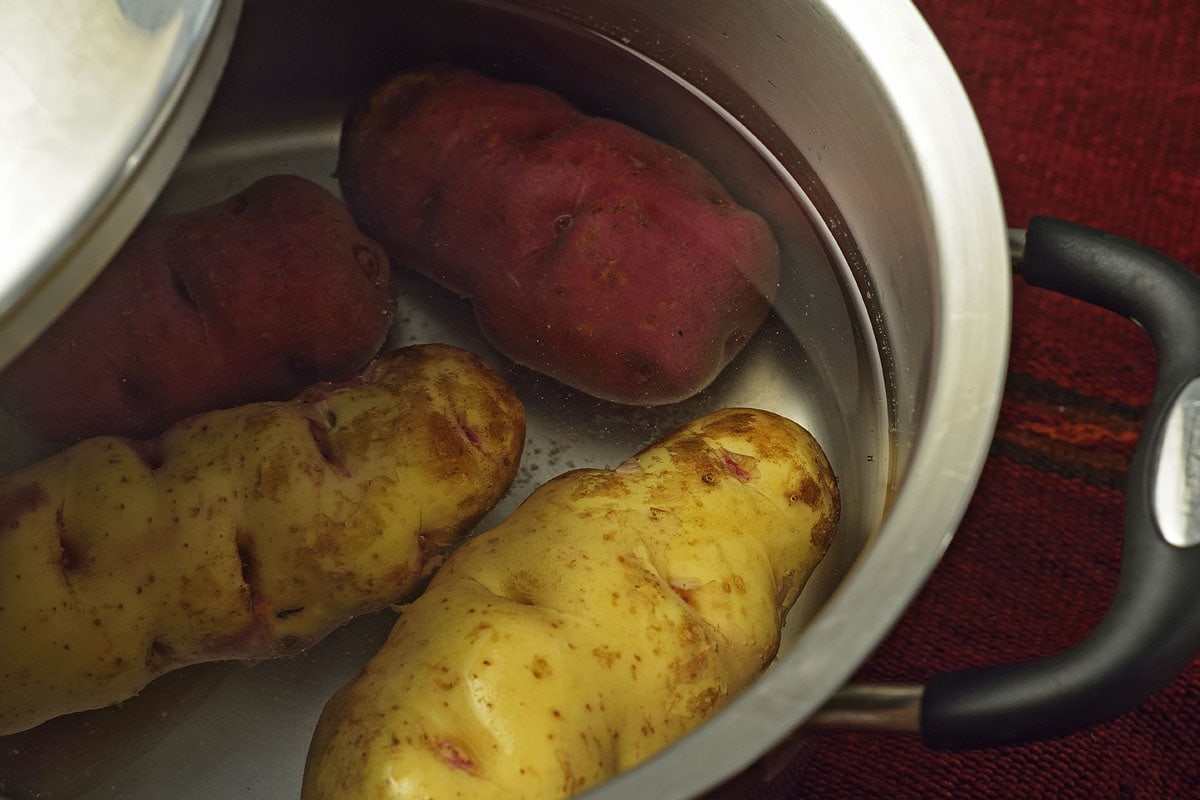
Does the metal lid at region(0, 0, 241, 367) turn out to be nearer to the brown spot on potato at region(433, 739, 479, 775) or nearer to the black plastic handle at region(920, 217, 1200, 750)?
the brown spot on potato at region(433, 739, 479, 775)

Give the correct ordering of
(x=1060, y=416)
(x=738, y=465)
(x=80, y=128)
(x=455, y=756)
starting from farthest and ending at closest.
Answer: (x=1060, y=416), (x=738, y=465), (x=455, y=756), (x=80, y=128)

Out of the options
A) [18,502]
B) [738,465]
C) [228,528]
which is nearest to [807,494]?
[738,465]

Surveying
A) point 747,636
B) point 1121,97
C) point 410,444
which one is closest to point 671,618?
point 747,636

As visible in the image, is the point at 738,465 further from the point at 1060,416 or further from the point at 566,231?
the point at 1060,416

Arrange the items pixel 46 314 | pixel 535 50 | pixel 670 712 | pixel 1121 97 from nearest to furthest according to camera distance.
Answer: pixel 46 314 → pixel 670 712 → pixel 535 50 → pixel 1121 97

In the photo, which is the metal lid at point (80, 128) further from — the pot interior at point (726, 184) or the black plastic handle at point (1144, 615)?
the black plastic handle at point (1144, 615)

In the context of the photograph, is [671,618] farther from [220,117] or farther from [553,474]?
[220,117]

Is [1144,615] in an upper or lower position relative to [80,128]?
lower

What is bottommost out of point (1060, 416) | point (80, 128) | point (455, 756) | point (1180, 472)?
point (1060, 416)
